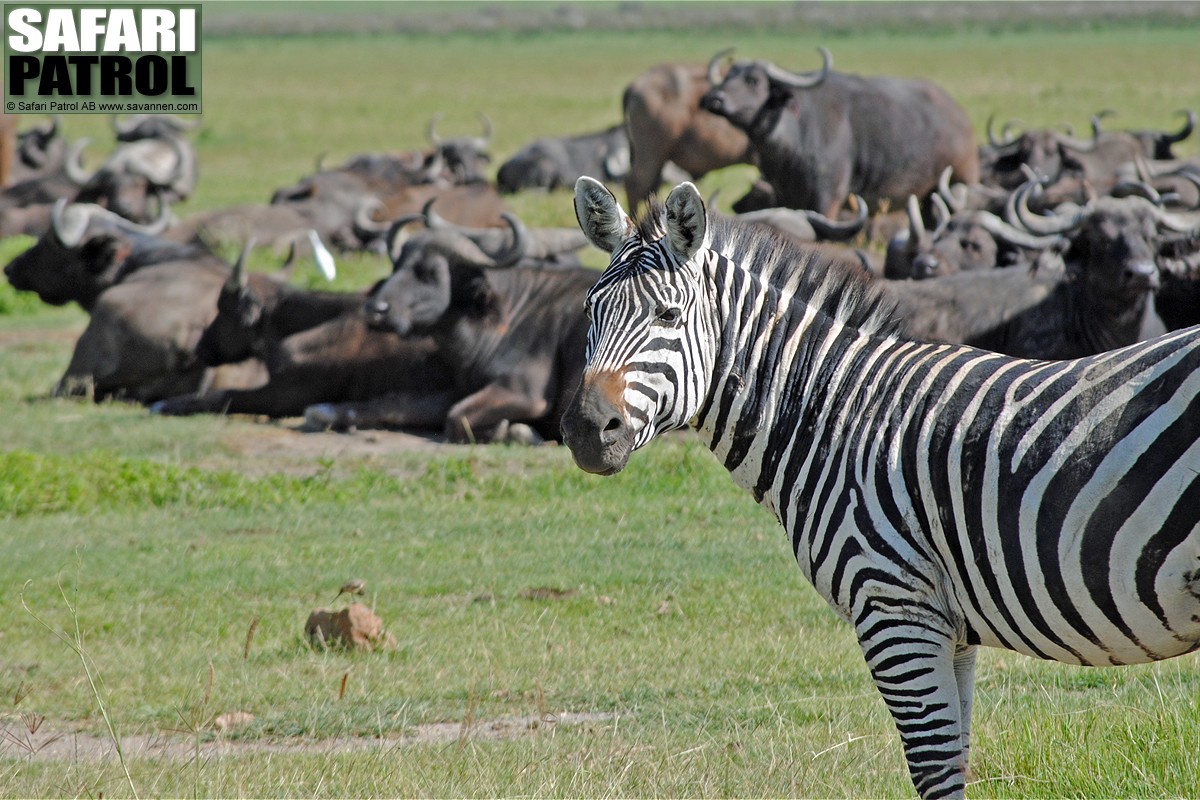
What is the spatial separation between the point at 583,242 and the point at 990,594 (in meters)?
11.3

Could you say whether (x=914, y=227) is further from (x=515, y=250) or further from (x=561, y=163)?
(x=561, y=163)

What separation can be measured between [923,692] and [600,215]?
5.37ft

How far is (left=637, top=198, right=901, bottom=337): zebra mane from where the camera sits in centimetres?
450

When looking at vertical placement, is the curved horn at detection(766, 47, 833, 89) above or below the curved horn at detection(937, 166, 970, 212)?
above

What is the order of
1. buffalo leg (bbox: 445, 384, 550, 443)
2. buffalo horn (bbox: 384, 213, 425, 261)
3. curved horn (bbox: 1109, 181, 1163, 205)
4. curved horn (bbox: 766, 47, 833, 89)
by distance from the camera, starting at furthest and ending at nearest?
1. curved horn (bbox: 766, 47, 833, 89)
2. buffalo horn (bbox: 384, 213, 425, 261)
3. curved horn (bbox: 1109, 181, 1163, 205)
4. buffalo leg (bbox: 445, 384, 550, 443)

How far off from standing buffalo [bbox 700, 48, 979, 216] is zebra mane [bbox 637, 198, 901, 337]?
11.5m

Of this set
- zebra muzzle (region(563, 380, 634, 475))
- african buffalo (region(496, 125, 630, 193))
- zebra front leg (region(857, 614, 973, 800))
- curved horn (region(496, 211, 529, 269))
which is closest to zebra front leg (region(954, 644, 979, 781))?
zebra front leg (region(857, 614, 973, 800))

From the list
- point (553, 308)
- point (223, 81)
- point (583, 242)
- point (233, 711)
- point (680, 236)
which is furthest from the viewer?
point (223, 81)

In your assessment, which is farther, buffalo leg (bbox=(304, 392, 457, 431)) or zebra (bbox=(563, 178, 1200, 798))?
buffalo leg (bbox=(304, 392, 457, 431))

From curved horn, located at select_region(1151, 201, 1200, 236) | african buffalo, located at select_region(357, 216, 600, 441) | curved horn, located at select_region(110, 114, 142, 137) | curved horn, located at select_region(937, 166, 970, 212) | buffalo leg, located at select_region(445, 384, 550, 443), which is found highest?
curved horn, located at select_region(1151, 201, 1200, 236)

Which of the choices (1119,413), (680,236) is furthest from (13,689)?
(1119,413)

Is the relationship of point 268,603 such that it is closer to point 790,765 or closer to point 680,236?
point 790,765

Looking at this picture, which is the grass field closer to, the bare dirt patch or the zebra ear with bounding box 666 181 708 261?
the bare dirt patch

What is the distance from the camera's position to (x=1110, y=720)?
5.13 metres
